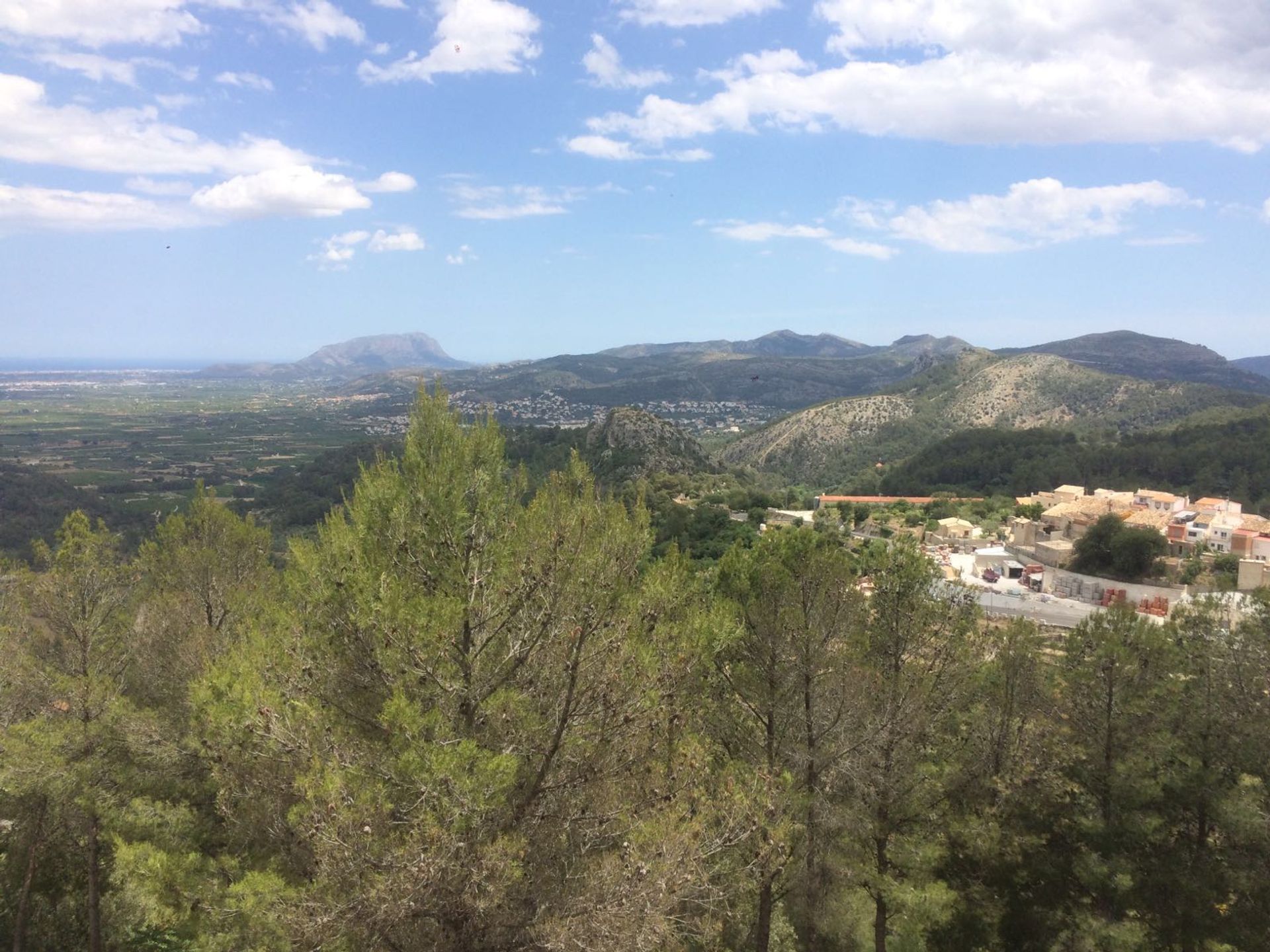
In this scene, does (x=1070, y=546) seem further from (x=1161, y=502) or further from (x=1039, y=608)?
(x=1161, y=502)

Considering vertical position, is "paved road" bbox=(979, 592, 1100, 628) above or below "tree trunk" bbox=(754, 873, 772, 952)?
below

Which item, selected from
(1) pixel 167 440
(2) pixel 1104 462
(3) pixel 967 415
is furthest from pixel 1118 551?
(1) pixel 167 440

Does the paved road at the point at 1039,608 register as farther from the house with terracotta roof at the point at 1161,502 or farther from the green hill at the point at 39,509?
the green hill at the point at 39,509

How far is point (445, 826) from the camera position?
500 centimetres

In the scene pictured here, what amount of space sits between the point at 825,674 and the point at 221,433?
151m

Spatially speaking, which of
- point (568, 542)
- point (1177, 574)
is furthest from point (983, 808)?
point (1177, 574)

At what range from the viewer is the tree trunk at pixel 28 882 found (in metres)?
9.16

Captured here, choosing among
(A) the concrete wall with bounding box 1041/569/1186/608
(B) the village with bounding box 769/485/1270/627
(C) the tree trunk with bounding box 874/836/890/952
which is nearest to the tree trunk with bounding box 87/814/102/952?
(C) the tree trunk with bounding box 874/836/890/952

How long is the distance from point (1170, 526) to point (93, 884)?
5055cm

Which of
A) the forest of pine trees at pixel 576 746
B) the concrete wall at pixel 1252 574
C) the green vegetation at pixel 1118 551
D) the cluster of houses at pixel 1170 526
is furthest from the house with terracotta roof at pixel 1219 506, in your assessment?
the forest of pine trees at pixel 576 746

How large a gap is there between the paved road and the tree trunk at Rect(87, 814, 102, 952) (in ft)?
98.3

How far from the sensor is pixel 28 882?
30.8ft

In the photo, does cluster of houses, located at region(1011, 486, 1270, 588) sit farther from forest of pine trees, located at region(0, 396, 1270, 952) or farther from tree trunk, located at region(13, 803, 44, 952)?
tree trunk, located at region(13, 803, 44, 952)

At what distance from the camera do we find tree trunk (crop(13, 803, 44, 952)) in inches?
360
